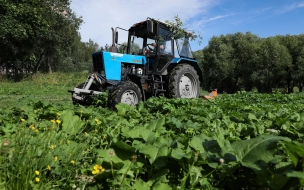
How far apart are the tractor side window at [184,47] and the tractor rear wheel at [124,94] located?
2.87 metres

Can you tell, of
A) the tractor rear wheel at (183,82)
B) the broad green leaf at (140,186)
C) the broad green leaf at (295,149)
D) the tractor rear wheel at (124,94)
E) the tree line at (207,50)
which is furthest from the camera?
the tree line at (207,50)

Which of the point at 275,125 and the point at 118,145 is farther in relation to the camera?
the point at 275,125

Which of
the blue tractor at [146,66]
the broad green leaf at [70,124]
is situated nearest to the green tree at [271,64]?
the blue tractor at [146,66]

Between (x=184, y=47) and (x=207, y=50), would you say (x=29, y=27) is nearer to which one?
(x=184, y=47)

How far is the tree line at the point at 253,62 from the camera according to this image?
31703 millimetres

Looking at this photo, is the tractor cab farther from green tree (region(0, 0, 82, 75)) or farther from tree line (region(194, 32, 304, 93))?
Answer: tree line (region(194, 32, 304, 93))

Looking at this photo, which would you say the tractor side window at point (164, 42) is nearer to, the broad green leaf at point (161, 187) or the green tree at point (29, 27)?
the broad green leaf at point (161, 187)

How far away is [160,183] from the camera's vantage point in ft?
4.91

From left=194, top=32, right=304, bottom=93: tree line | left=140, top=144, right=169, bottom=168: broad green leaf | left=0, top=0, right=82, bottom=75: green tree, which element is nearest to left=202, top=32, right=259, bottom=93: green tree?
left=194, top=32, right=304, bottom=93: tree line

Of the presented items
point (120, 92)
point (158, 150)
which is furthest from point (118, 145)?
point (120, 92)

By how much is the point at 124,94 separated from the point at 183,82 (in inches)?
125

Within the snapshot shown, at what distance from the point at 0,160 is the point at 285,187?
1767 millimetres

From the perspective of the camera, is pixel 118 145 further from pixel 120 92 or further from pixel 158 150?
pixel 120 92

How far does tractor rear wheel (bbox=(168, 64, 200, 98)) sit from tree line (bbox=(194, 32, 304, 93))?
25.6 metres
